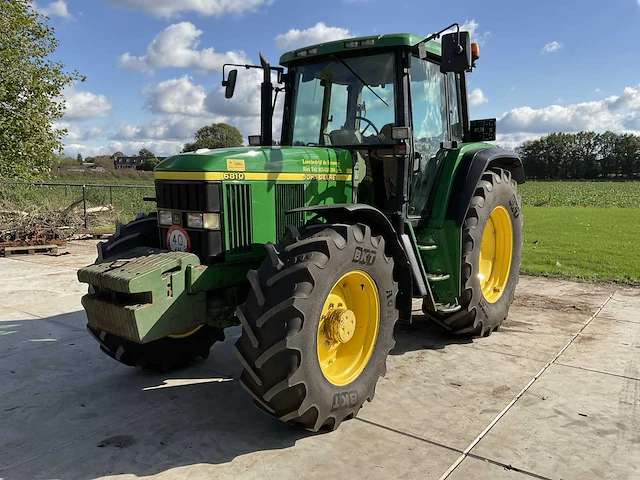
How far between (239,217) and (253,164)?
399mm

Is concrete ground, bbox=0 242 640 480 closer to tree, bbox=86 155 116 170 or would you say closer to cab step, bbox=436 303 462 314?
cab step, bbox=436 303 462 314

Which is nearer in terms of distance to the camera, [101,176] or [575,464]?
[575,464]

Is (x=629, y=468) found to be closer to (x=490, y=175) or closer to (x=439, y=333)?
(x=439, y=333)

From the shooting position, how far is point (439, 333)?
5402mm

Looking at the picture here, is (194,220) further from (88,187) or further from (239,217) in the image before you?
(88,187)

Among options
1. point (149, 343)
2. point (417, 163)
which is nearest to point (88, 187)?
point (149, 343)

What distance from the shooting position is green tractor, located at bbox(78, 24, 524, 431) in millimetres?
3094

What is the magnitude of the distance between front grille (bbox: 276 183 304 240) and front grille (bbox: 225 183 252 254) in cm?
28

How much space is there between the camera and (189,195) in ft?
11.9

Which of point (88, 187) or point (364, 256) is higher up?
point (88, 187)

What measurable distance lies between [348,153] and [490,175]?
1.66m

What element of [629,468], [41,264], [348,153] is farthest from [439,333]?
[41,264]

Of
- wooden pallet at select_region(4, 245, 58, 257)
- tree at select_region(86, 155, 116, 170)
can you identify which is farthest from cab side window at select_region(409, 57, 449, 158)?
tree at select_region(86, 155, 116, 170)

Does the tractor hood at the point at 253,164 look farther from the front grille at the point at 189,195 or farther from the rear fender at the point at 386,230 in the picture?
the rear fender at the point at 386,230
